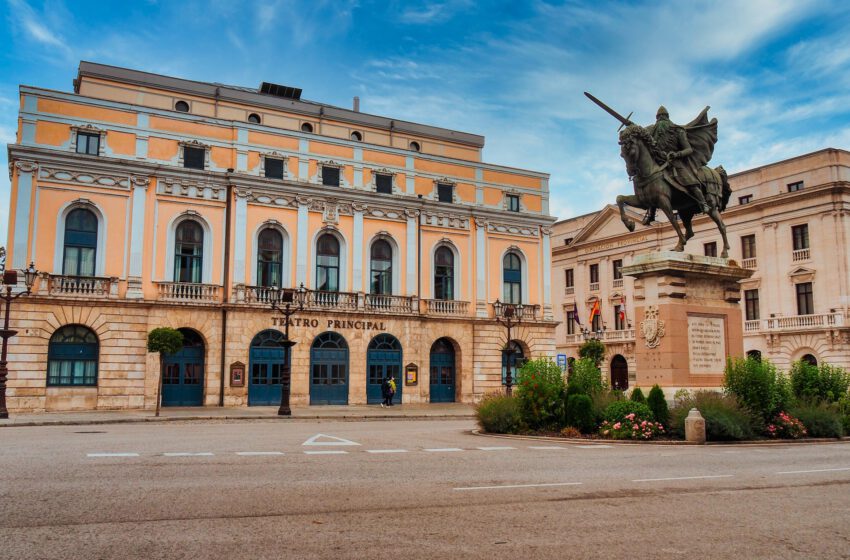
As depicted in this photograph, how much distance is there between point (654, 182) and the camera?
62.4ft

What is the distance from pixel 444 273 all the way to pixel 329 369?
353 inches

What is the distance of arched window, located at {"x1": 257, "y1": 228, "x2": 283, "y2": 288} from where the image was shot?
3862 centimetres

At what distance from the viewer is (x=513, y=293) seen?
45.3 m

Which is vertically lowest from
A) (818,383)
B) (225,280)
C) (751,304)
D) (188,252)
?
(818,383)

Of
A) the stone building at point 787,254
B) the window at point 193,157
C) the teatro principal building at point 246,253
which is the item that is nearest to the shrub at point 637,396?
the teatro principal building at point 246,253

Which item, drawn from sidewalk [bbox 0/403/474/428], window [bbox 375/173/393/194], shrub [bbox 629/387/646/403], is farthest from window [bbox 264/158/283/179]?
shrub [bbox 629/387/646/403]

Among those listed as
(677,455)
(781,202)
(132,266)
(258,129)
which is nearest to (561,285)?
(781,202)

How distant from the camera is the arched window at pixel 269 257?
38625 millimetres

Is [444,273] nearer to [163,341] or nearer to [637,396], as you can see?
[163,341]

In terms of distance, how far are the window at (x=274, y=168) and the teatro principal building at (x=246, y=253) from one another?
0.07 metres

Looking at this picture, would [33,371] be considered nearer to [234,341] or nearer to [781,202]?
[234,341]

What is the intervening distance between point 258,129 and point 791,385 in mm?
27991

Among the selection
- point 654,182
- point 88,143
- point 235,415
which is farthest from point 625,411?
point 88,143

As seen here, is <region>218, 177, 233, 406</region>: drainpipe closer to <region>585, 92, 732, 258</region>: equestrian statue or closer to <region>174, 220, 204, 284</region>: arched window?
<region>174, 220, 204, 284</region>: arched window
